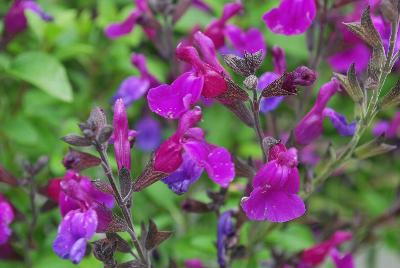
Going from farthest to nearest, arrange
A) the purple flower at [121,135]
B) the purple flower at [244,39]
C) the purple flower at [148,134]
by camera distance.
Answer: the purple flower at [148,134] < the purple flower at [244,39] < the purple flower at [121,135]

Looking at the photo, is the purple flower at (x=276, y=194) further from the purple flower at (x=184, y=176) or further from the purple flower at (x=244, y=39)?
the purple flower at (x=244, y=39)

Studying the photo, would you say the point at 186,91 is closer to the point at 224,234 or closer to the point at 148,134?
the point at 224,234

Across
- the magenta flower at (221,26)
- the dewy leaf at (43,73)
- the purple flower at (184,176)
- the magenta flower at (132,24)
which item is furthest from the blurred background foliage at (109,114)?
the purple flower at (184,176)

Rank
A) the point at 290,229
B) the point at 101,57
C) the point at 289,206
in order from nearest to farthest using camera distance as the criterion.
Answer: the point at 289,206 < the point at 290,229 < the point at 101,57

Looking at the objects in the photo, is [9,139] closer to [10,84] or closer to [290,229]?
[10,84]

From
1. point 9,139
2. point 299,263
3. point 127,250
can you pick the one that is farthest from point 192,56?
point 9,139

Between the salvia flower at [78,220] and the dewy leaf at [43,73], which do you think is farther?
the dewy leaf at [43,73]
